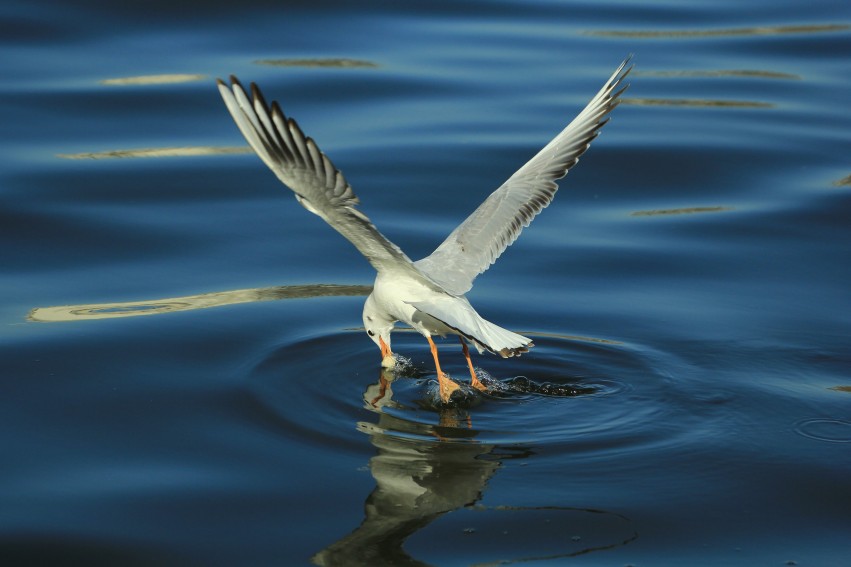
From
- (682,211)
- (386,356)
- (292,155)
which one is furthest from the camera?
(682,211)

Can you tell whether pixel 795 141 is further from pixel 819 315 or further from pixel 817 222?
pixel 819 315

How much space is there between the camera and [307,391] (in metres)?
6.84

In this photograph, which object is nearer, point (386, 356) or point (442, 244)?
point (386, 356)

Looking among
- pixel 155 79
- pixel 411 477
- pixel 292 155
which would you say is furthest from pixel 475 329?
pixel 155 79

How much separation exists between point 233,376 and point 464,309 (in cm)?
135

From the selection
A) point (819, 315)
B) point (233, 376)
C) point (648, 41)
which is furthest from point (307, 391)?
point (648, 41)

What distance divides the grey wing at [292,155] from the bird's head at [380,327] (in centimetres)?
144

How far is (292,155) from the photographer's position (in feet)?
18.4

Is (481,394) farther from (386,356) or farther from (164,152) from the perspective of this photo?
(164,152)

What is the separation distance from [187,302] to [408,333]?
56.4 inches

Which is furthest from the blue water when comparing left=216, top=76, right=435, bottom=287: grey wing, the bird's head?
left=216, top=76, right=435, bottom=287: grey wing

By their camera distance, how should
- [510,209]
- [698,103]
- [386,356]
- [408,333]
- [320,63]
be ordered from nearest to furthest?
[386,356] → [510,209] → [408,333] → [698,103] → [320,63]

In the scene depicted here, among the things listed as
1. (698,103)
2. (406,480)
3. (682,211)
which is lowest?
(406,480)

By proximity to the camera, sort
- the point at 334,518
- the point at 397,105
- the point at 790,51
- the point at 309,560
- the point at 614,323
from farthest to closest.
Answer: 1. the point at 790,51
2. the point at 397,105
3. the point at 614,323
4. the point at 334,518
5. the point at 309,560
